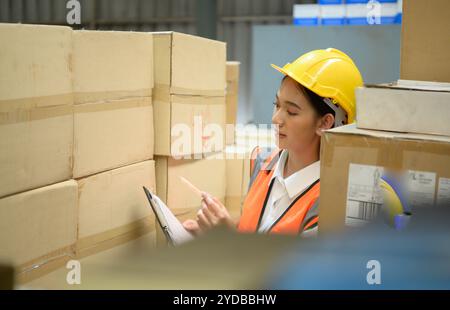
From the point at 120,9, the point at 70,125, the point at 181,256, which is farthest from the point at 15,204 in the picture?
the point at 120,9

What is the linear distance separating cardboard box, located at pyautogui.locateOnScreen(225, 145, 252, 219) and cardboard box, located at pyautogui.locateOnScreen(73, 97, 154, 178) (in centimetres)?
58

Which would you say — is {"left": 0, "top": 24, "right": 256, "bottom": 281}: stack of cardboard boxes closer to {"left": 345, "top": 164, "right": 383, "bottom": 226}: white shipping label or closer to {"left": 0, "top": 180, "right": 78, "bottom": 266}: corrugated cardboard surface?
{"left": 0, "top": 180, "right": 78, "bottom": 266}: corrugated cardboard surface

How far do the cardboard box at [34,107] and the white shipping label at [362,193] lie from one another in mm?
886

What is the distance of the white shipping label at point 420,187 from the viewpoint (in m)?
0.77

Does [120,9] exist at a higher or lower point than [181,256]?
higher

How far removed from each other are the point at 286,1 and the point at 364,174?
25.1ft

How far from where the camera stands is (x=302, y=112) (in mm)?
1636

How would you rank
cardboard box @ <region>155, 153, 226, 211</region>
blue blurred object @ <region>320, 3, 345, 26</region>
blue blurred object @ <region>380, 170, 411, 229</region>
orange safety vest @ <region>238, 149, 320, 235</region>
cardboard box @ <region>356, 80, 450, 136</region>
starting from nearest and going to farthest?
1. blue blurred object @ <region>380, 170, 411, 229</region>
2. cardboard box @ <region>356, 80, 450, 136</region>
3. orange safety vest @ <region>238, 149, 320, 235</region>
4. cardboard box @ <region>155, 153, 226, 211</region>
5. blue blurred object @ <region>320, 3, 345, 26</region>

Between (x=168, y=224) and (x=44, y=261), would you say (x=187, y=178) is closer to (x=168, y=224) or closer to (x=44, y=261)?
(x=168, y=224)

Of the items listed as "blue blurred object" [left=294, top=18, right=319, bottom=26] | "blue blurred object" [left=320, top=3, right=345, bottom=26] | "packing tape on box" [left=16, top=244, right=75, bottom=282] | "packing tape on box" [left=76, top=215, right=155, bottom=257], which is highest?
"blue blurred object" [left=320, top=3, right=345, bottom=26]

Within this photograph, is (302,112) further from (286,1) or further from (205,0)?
(286,1)

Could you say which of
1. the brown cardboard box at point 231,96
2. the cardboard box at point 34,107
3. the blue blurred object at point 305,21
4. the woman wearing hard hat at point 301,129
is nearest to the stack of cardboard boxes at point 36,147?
the cardboard box at point 34,107

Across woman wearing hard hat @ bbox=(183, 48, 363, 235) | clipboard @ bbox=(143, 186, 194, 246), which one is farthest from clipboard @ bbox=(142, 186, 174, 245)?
woman wearing hard hat @ bbox=(183, 48, 363, 235)

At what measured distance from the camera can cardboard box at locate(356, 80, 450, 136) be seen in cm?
89
